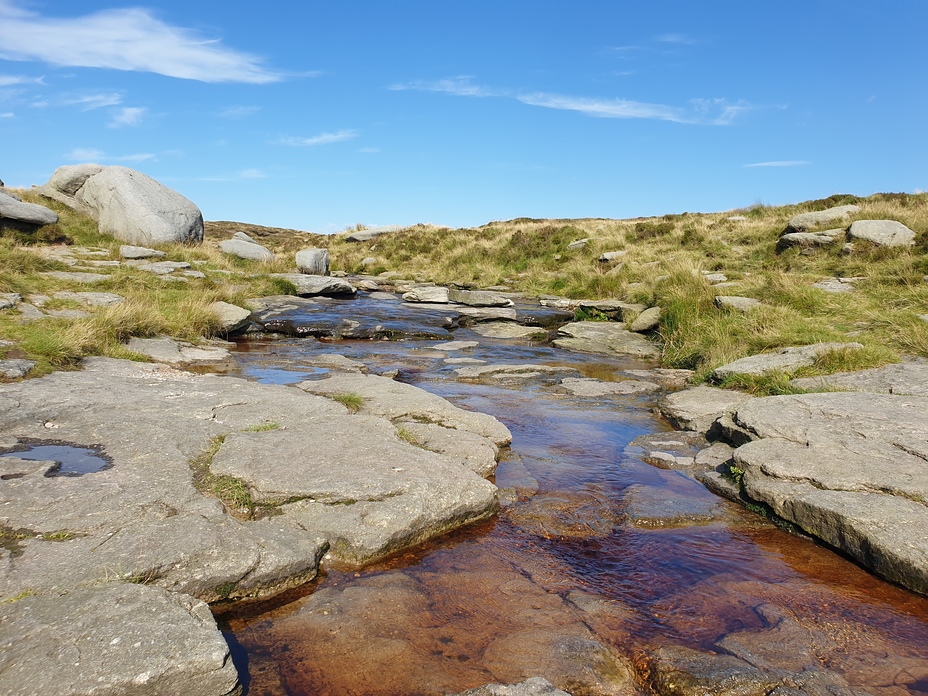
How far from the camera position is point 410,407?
15.7ft

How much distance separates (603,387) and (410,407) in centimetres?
273

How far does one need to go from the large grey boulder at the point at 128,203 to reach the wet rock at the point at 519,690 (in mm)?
15313

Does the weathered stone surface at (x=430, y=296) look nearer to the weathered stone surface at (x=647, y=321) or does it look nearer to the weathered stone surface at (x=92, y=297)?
the weathered stone surface at (x=647, y=321)

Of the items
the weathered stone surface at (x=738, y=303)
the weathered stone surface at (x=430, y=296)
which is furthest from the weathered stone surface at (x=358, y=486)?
the weathered stone surface at (x=430, y=296)

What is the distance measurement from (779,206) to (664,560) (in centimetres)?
2492

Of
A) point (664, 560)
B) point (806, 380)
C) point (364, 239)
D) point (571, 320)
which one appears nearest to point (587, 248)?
point (571, 320)

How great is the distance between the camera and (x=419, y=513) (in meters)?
2.94

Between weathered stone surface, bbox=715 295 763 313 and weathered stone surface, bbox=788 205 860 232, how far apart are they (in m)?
8.37

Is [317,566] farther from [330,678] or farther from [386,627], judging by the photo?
[330,678]

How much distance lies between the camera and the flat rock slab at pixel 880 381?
5070 mm

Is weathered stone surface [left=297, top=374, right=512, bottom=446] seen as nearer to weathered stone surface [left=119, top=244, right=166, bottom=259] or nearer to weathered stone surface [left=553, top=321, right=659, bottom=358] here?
weathered stone surface [left=553, top=321, right=659, bottom=358]

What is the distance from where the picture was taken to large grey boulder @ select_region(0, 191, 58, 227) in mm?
12594

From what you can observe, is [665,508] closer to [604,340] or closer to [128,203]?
[604,340]

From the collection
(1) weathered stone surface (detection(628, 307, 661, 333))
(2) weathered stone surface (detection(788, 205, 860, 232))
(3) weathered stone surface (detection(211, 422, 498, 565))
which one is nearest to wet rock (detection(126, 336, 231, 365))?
(3) weathered stone surface (detection(211, 422, 498, 565))
